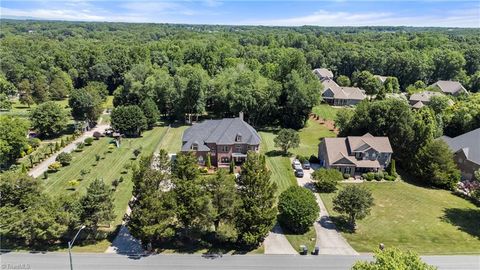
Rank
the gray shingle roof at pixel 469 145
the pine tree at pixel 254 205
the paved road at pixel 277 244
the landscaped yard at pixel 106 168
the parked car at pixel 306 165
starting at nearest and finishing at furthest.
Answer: the pine tree at pixel 254 205
the paved road at pixel 277 244
the landscaped yard at pixel 106 168
the gray shingle roof at pixel 469 145
the parked car at pixel 306 165

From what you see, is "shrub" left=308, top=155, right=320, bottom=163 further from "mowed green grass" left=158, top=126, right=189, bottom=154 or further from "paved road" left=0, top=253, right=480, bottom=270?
"paved road" left=0, top=253, right=480, bottom=270

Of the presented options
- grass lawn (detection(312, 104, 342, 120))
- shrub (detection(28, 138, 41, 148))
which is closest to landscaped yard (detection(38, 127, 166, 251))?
shrub (detection(28, 138, 41, 148))

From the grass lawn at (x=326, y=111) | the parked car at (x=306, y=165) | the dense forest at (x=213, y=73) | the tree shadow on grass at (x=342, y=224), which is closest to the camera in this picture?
the tree shadow on grass at (x=342, y=224)

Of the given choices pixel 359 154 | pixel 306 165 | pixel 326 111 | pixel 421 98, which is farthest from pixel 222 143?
pixel 421 98

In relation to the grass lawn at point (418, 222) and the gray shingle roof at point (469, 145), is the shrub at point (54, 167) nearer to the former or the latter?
the grass lawn at point (418, 222)

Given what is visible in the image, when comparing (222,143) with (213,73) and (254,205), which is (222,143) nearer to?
(254,205)

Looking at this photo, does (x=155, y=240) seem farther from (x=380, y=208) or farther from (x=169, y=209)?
(x=380, y=208)

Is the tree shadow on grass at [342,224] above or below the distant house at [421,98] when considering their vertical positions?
below

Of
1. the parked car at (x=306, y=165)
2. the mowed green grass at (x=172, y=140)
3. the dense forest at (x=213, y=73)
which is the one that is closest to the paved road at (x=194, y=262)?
the parked car at (x=306, y=165)
